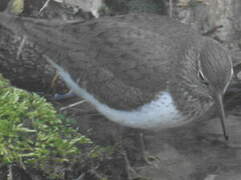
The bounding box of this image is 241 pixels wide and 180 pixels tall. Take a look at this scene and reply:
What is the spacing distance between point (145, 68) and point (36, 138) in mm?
1266

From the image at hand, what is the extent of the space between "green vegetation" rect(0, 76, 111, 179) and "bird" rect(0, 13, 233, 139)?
49cm

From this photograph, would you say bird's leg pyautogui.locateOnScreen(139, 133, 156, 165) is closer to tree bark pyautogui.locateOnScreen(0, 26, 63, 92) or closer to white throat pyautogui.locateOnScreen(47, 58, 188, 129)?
white throat pyautogui.locateOnScreen(47, 58, 188, 129)

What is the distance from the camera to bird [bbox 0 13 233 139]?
4.62 metres

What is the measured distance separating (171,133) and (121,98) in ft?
3.80

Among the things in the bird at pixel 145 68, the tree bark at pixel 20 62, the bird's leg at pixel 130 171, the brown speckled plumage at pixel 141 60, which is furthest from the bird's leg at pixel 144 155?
the tree bark at pixel 20 62

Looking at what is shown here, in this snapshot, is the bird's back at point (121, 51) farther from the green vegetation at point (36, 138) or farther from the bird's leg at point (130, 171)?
the bird's leg at point (130, 171)

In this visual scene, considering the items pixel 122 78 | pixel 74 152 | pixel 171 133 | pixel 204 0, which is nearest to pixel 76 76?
pixel 122 78

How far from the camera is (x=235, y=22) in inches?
279

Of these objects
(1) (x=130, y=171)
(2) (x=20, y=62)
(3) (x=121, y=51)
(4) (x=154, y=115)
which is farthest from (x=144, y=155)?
(2) (x=20, y=62)

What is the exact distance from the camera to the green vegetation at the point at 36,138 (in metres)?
4.31

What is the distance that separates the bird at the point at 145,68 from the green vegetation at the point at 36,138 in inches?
19.5

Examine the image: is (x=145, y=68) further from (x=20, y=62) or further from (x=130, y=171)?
(x=20, y=62)

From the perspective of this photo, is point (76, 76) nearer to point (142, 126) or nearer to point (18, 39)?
point (142, 126)

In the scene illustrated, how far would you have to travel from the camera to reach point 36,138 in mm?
4512
